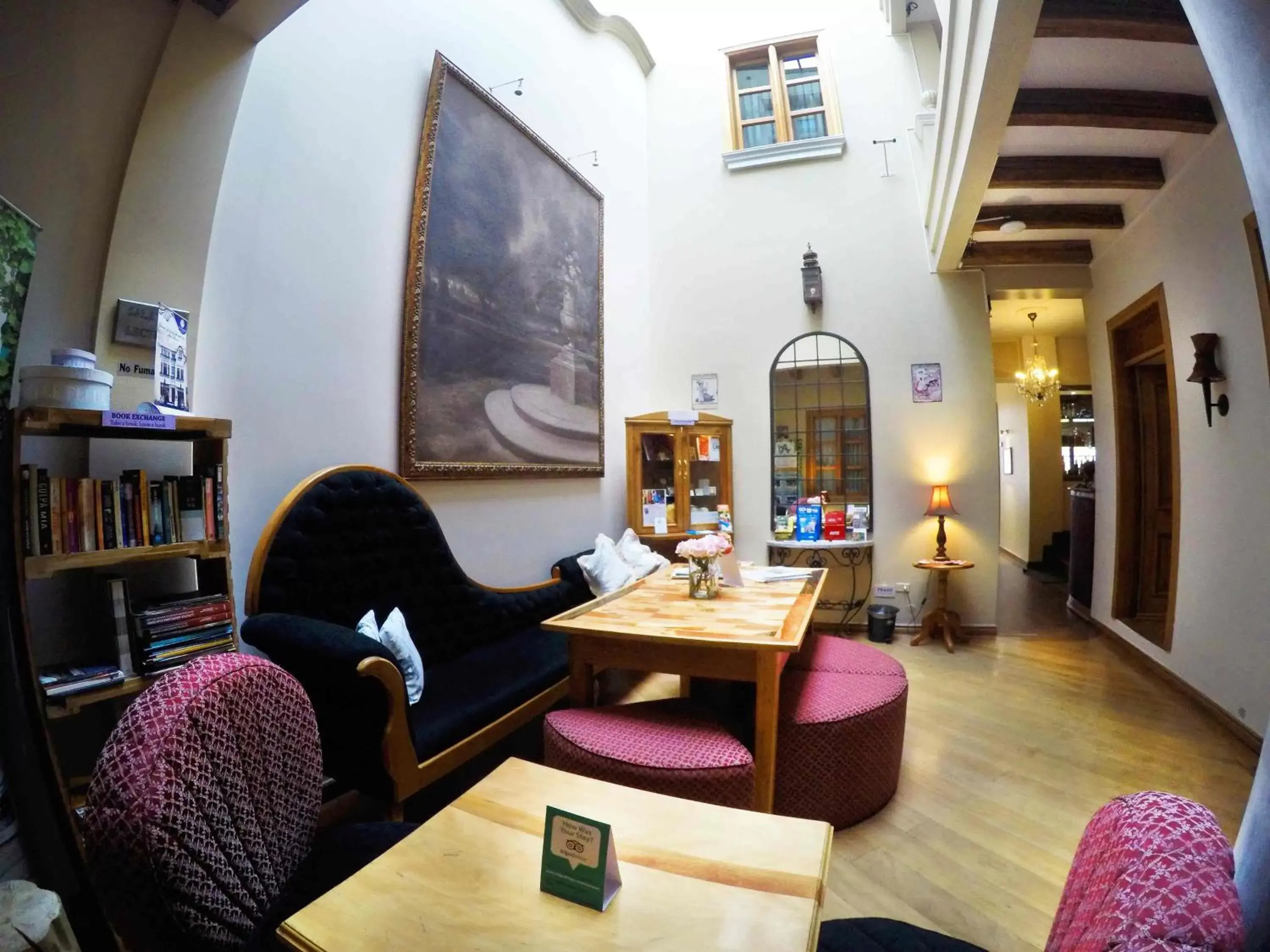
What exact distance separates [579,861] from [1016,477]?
28.2 ft

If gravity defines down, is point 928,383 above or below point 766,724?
above

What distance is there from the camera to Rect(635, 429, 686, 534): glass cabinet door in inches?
159

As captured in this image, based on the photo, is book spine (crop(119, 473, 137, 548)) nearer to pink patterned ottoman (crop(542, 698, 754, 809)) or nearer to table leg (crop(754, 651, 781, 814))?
pink patterned ottoman (crop(542, 698, 754, 809))

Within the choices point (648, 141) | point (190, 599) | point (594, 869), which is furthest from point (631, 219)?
point (594, 869)

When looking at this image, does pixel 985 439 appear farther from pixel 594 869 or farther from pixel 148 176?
pixel 148 176

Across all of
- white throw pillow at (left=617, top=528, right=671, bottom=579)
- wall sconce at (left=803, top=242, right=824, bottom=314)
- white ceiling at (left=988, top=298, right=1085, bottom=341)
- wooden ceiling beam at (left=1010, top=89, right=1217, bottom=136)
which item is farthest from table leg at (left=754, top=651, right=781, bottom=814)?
white ceiling at (left=988, top=298, right=1085, bottom=341)

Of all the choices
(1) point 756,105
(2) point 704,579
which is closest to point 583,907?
(2) point 704,579

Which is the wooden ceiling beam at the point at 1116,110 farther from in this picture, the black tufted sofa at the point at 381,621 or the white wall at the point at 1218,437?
the black tufted sofa at the point at 381,621

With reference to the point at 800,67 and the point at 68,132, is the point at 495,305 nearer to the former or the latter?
the point at 68,132

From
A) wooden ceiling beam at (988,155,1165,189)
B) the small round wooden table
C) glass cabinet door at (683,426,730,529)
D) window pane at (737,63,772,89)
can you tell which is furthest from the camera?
window pane at (737,63,772,89)

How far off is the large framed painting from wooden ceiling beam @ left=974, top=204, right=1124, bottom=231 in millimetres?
2806

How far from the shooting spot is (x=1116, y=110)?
2512mm

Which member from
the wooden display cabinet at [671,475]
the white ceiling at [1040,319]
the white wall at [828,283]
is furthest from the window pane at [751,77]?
the wooden display cabinet at [671,475]

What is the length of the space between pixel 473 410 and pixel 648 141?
3585mm
